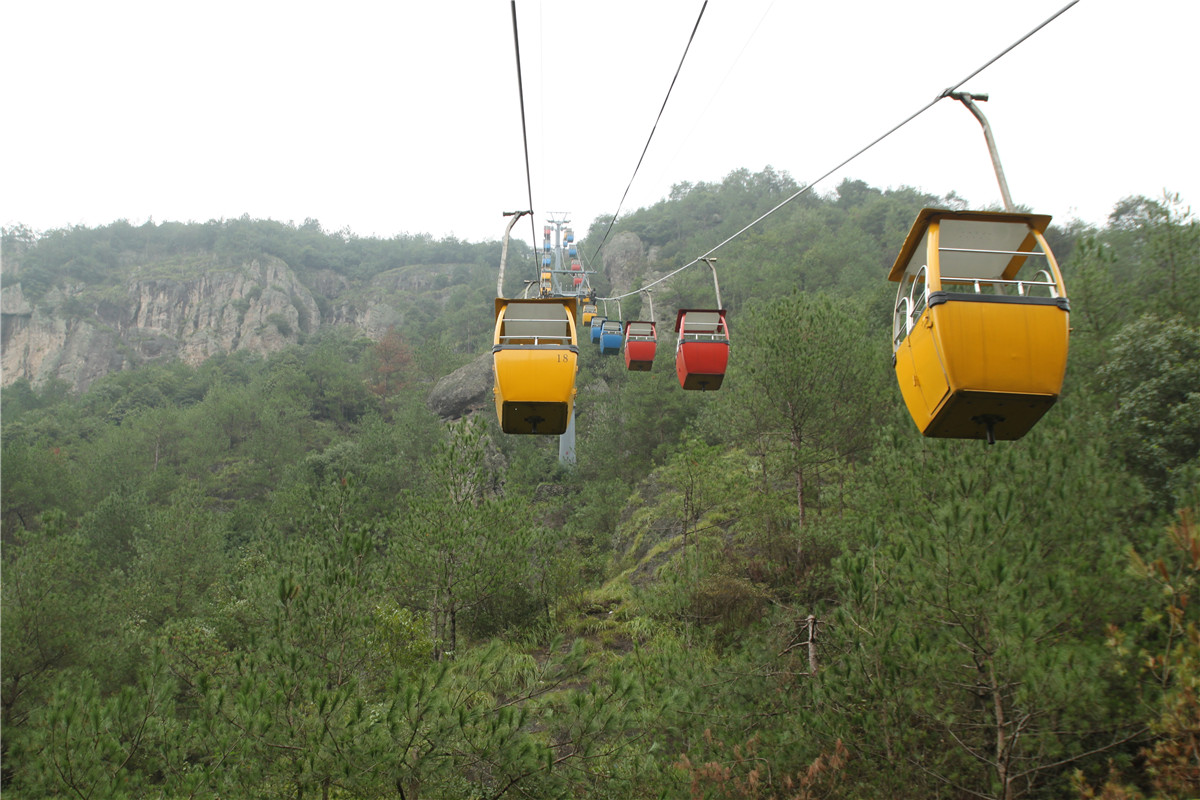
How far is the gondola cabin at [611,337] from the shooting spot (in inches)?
655

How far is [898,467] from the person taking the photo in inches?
408

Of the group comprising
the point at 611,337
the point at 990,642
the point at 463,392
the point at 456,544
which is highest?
the point at 611,337

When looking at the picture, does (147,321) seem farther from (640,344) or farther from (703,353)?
(703,353)

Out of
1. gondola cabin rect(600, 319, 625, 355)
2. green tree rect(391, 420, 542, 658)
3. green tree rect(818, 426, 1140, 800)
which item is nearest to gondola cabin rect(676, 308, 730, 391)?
green tree rect(818, 426, 1140, 800)

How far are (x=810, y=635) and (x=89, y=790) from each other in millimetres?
8379

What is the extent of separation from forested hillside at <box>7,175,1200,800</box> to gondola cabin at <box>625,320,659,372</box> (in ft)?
7.80

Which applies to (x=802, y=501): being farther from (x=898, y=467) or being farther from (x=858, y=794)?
(x=858, y=794)

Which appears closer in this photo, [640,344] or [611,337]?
[640,344]

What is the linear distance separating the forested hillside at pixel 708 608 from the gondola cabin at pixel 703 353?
2.91 meters

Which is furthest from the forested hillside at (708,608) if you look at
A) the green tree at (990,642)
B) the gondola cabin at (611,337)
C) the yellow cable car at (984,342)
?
the gondola cabin at (611,337)

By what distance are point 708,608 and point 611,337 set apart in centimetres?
684

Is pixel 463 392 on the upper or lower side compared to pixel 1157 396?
lower

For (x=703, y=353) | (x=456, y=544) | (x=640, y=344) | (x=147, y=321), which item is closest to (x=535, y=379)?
(x=703, y=353)

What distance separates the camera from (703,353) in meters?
11.1
